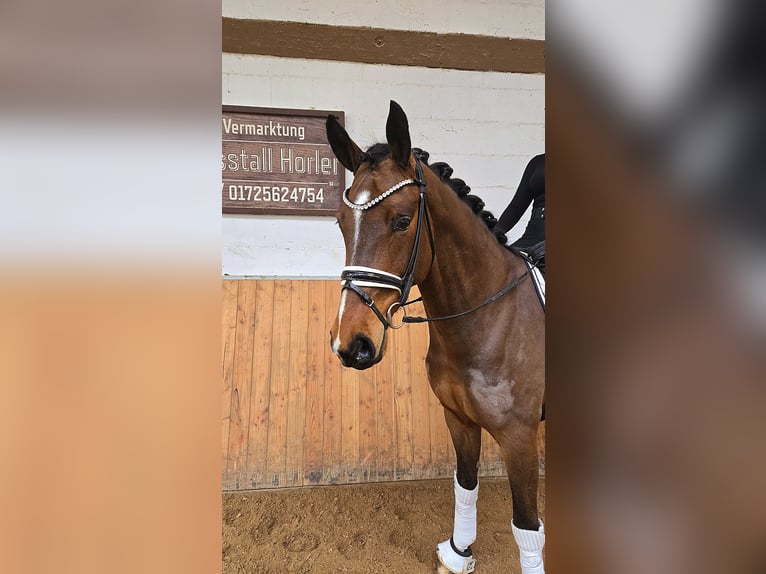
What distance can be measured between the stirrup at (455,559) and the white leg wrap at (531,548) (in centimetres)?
43

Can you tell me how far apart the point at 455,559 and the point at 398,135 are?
164 centimetres

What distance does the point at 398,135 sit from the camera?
1191 millimetres

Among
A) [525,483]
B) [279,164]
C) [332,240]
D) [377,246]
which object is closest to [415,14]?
[279,164]

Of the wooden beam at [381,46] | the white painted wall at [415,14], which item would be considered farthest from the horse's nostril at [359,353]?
the white painted wall at [415,14]

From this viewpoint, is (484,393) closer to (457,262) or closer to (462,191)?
(457,262)

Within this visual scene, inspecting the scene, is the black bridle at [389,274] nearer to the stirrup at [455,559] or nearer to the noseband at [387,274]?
the noseband at [387,274]

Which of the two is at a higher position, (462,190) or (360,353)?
(462,190)

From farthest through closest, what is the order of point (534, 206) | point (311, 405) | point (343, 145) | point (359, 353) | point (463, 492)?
point (311, 405) → point (534, 206) → point (463, 492) → point (343, 145) → point (359, 353)

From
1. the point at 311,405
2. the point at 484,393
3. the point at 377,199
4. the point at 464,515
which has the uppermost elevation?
the point at 377,199
